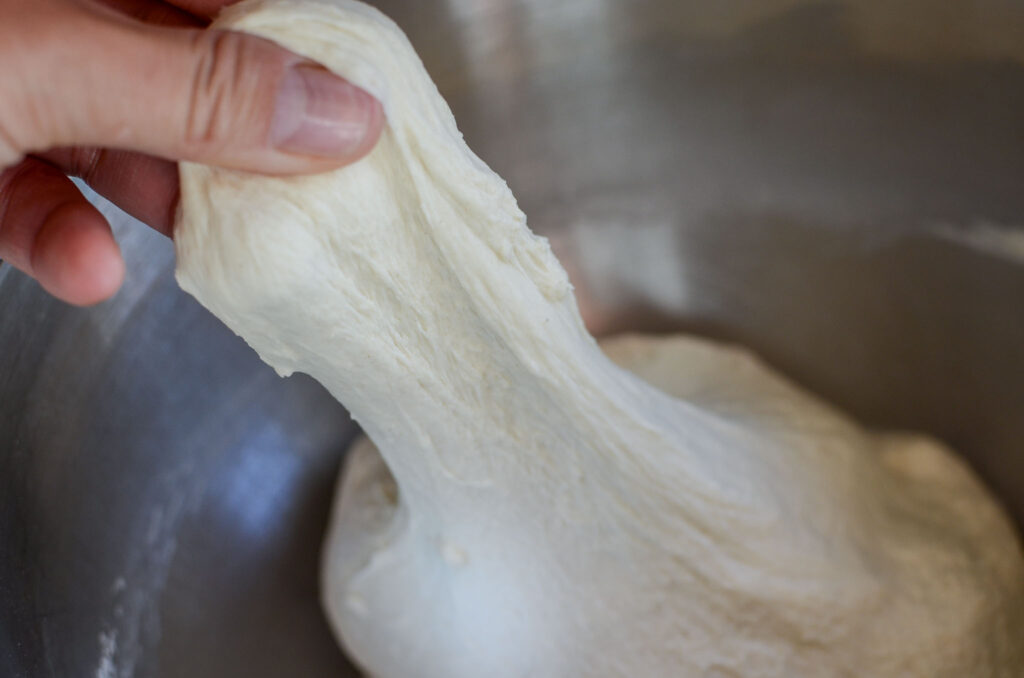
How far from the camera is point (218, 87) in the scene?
45cm

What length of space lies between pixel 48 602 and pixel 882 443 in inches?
35.2

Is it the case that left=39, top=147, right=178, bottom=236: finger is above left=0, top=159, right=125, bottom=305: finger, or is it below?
below

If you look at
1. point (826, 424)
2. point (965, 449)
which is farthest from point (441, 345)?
point (965, 449)

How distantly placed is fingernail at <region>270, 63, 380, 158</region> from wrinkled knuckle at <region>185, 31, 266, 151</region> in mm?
20

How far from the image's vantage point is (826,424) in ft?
3.23

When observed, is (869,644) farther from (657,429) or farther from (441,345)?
(441,345)

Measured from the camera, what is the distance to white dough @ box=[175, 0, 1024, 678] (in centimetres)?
53

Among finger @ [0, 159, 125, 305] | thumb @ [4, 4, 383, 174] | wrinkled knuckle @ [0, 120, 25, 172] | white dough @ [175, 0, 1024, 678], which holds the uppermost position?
thumb @ [4, 4, 383, 174]

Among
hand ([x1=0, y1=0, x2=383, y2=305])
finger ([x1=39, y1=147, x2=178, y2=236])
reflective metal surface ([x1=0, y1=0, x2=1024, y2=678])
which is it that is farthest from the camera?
reflective metal surface ([x1=0, y1=0, x2=1024, y2=678])

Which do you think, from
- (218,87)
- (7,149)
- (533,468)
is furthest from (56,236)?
(533,468)

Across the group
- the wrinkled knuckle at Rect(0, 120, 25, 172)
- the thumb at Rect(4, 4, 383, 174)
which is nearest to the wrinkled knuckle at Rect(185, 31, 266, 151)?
the thumb at Rect(4, 4, 383, 174)

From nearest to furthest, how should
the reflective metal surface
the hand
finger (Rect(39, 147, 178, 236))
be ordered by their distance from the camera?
the hand < finger (Rect(39, 147, 178, 236)) < the reflective metal surface

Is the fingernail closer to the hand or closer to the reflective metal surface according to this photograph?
the hand

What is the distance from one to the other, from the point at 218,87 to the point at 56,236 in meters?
0.21
